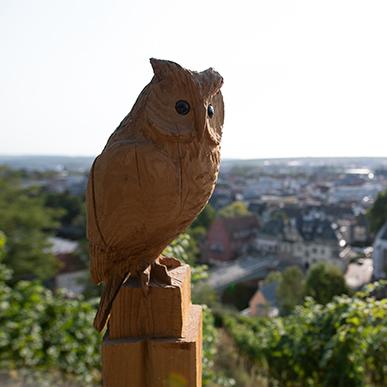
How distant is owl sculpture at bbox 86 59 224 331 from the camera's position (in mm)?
1140

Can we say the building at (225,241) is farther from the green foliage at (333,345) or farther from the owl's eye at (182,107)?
the owl's eye at (182,107)

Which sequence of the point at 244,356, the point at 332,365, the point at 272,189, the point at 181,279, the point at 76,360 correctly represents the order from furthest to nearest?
the point at 272,189, the point at 244,356, the point at 76,360, the point at 332,365, the point at 181,279

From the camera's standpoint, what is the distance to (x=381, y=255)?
1218cm

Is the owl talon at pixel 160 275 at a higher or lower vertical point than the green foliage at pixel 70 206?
higher

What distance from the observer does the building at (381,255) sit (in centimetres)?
1206

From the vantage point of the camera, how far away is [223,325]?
9.20m

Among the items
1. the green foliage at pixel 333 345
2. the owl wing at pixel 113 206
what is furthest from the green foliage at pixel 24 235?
the owl wing at pixel 113 206

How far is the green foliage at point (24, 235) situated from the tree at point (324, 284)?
689 cm

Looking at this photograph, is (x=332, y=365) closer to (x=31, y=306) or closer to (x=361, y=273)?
(x=31, y=306)

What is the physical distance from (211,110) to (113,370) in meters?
0.80

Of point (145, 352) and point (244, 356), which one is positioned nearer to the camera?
point (145, 352)

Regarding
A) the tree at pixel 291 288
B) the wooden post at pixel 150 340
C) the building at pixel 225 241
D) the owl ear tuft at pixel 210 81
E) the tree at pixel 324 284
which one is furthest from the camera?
the building at pixel 225 241

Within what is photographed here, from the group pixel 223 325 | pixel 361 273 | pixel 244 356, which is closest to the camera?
pixel 244 356

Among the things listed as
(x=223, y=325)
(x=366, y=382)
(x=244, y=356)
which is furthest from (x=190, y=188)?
(x=223, y=325)
